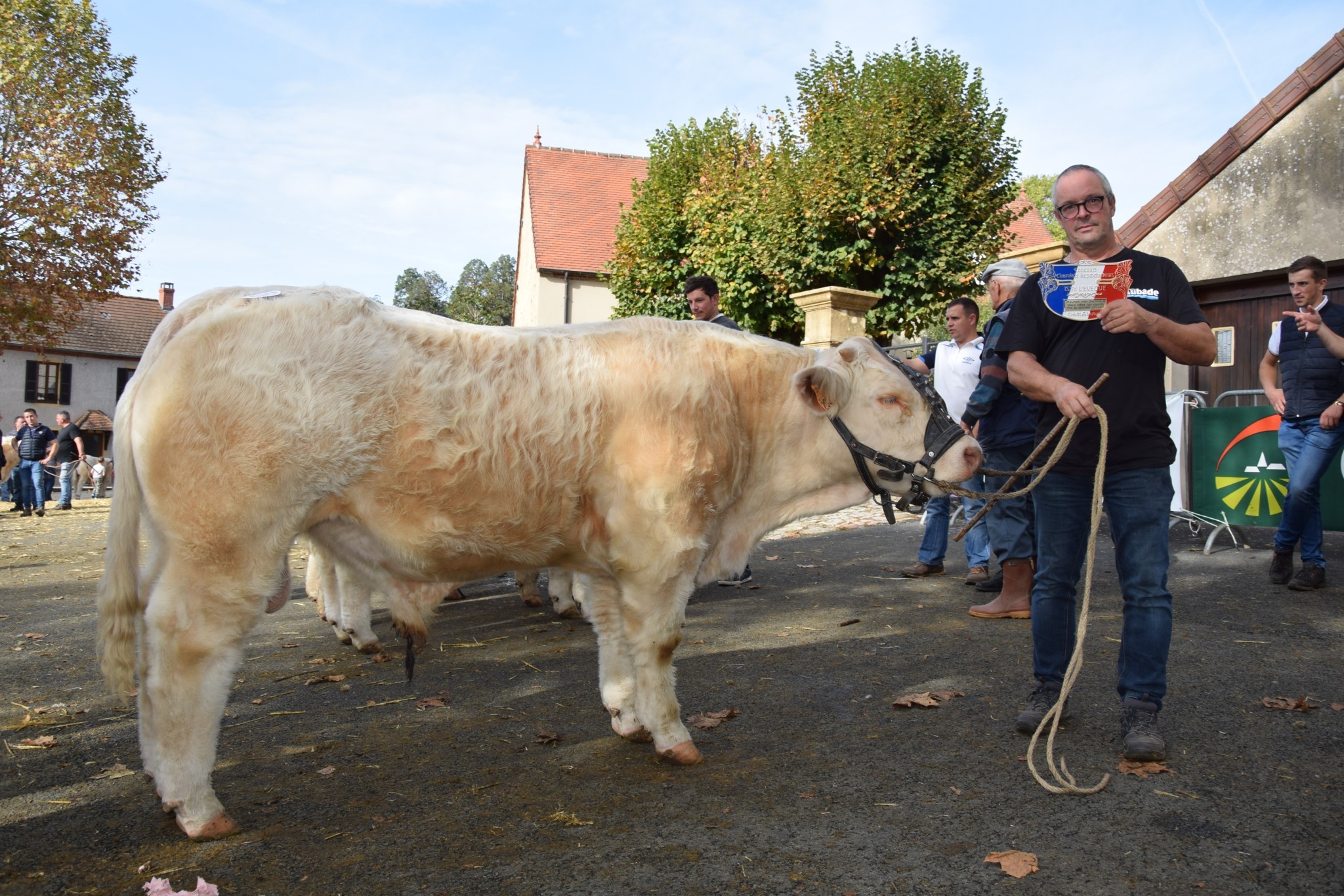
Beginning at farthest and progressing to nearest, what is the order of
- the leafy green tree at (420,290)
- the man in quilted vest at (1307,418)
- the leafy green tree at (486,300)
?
the leafy green tree at (420,290) → the leafy green tree at (486,300) → the man in quilted vest at (1307,418)

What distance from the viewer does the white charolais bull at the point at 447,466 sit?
305cm

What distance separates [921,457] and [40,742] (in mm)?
3941

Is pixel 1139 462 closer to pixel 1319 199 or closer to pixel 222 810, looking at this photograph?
pixel 222 810

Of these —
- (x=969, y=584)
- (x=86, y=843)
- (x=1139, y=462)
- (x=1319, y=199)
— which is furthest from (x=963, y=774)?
(x=1319, y=199)

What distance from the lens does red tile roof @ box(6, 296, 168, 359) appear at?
47.9m

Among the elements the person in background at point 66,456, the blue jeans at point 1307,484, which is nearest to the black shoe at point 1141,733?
the blue jeans at point 1307,484

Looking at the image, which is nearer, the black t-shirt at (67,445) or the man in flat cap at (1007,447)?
the man in flat cap at (1007,447)

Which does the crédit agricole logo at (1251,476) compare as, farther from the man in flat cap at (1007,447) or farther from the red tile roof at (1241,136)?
the red tile roof at (1241,136)

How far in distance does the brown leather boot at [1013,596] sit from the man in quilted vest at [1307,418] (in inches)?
87.3

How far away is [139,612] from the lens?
11.0 ft

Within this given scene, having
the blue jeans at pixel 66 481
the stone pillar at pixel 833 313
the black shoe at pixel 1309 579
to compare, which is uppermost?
the stone pillar at pixel 833 313

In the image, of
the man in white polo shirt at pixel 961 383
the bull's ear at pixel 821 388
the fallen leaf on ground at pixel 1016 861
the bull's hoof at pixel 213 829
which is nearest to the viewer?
the fallen leaf on ground at pixel 1016 861

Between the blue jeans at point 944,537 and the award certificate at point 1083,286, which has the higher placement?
the award certificate at point 1083,286

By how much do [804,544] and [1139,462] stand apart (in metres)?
6.58
